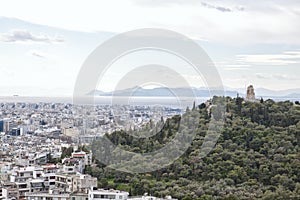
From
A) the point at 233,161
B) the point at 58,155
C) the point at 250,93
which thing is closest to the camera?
the point at 233,161

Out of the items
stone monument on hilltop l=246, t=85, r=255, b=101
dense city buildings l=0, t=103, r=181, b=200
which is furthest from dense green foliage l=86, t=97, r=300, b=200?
stone monument on hilltop l=246, t=85, r=255, b=101

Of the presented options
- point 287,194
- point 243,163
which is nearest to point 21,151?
point 243,163

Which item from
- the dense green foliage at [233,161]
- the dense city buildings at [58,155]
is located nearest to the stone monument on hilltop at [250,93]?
the dense green foliage at [233,161]

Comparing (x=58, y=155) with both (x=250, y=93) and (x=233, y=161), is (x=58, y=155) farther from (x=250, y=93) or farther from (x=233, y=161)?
(x=233, y=161)

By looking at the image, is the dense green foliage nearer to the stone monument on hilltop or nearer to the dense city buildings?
the dense city buildings

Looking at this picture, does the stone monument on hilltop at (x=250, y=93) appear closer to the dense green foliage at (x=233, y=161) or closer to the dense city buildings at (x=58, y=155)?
the dense green foliage at (x=233, y=161)

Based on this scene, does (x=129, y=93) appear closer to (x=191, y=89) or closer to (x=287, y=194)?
(x=191, y=89)

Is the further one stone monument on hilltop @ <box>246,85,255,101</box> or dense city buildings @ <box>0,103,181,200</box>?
stone monument on hilltop @ <box>246,85,255,101</box>

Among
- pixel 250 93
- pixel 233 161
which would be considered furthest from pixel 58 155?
pixel 233 161

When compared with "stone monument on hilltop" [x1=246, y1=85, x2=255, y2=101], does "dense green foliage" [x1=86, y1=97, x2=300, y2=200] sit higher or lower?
lower
